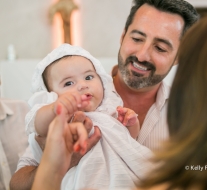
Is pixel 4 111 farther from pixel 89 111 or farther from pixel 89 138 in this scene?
pixel 89 138

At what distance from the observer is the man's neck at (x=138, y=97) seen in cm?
196

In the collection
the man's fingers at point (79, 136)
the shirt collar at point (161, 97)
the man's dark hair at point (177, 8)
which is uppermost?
the man's dark hair at point (177, 8)

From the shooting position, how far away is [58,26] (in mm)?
4613

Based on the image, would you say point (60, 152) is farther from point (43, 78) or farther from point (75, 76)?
point (43, 78)

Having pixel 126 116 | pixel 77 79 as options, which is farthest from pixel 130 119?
pixel 77 79

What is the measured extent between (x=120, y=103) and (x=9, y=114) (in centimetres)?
73

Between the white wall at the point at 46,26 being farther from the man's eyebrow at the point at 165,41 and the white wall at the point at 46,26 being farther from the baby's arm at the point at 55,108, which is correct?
the baby's arm at the point at 55,108

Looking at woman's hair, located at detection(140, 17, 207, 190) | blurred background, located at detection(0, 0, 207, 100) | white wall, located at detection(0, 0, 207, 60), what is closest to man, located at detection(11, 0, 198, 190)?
woman's hair, located at detection(140, 17, 207, 190)

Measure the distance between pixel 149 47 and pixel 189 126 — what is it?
1.17 meters

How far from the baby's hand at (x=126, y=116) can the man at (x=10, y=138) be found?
2.45 ft

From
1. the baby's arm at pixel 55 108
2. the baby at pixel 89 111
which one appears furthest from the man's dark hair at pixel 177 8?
the baby's arm at pixel 55 108

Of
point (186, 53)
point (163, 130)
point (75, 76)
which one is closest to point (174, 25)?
point (163, 130)

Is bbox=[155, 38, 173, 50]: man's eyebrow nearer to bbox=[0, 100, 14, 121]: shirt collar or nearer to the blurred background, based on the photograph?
bbox=[0, 100, 14, 121]: shirt collar

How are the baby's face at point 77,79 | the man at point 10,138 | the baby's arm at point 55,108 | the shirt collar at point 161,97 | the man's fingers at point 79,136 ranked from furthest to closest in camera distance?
the shirt collar at point 161,97, the man at point 10,138, the baby's face at point 77,79, the baby's arm at point 55,108, the man's fingers at point 79,136
